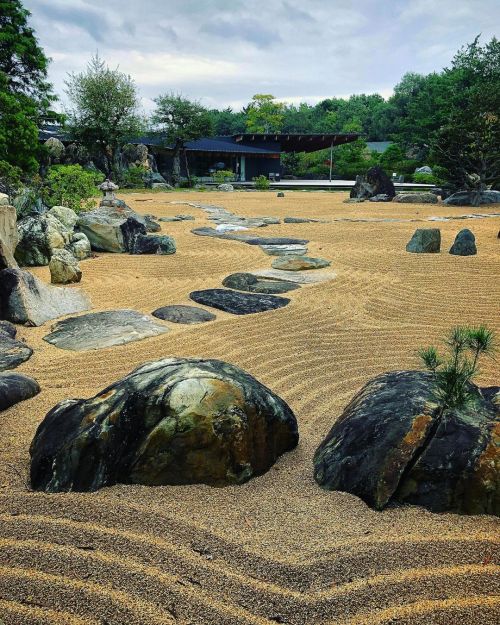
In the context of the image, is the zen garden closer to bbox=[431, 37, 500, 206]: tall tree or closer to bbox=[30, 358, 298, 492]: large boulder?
bbox=[30, 358, 298, 492]: large boulder

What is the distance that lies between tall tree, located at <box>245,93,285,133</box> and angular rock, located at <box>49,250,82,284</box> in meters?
49.4

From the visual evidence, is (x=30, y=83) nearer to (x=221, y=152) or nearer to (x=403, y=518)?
(x=221, y=152)

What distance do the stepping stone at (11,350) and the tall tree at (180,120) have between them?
3336 centimetres

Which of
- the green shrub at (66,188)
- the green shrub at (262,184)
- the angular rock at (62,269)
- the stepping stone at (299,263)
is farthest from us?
the green shrub at (262,184)

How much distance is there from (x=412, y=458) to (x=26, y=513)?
1.80 metres

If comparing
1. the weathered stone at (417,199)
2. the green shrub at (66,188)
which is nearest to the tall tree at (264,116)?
the weathered stone at (417,199)

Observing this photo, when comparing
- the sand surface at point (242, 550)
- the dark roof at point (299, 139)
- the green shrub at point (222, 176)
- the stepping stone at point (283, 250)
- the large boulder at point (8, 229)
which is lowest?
the sand surface at point (242, 550)

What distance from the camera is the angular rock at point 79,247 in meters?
8.95

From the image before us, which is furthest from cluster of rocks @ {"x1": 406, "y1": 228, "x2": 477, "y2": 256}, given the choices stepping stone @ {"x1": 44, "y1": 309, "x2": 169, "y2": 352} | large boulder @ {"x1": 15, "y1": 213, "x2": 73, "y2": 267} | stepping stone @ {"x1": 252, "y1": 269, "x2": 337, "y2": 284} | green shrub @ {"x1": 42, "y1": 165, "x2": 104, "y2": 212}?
green shrub @ {"x1": 42, "y1": 165, "x2": 104, "y2": 212}

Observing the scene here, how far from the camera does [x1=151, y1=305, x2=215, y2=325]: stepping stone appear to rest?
5.45 metres

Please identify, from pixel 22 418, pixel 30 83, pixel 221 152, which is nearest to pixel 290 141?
pixel 221 152

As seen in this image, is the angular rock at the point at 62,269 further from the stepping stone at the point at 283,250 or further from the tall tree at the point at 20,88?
the tall tree at the point at 20,88

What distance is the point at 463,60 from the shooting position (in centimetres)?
3838

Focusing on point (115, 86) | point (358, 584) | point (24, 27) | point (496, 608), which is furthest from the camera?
point (115, 86)
